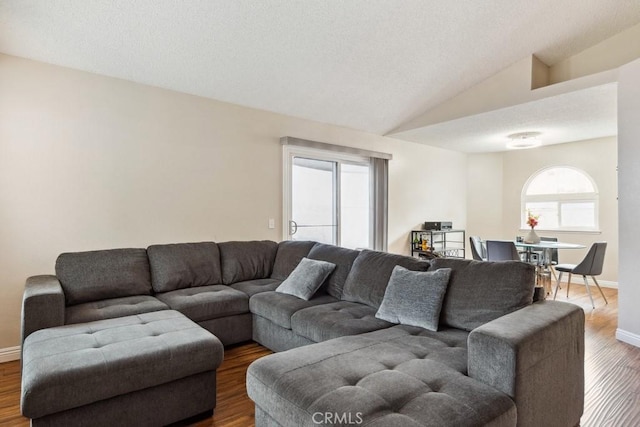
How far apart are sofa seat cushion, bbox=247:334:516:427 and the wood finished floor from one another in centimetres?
66

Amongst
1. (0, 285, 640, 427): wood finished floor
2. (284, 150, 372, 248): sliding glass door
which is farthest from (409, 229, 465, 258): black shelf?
(0, 285, 640, 427): wood finished floor

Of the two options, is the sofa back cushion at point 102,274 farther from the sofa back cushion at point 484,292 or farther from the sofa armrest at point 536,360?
the sofa armrest at point 536,360

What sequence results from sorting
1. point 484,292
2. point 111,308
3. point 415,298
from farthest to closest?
point 111,308
point 415,298
point 484,292

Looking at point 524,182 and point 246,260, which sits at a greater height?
point 524,182

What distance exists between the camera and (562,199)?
6.27 metres

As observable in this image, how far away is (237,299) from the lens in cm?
300

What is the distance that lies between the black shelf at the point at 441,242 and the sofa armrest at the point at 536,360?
12.6 ft

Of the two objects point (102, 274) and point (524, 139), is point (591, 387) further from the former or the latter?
point (524, 139)

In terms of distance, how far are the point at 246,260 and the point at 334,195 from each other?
6.16 ft

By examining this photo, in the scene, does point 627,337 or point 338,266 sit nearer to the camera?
point 338,266

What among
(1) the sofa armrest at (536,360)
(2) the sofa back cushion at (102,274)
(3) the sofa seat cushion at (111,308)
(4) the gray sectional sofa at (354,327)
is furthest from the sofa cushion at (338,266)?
(2) the sofa back cushion at (102,274)

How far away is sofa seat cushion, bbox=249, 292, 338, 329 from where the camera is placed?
103 inches

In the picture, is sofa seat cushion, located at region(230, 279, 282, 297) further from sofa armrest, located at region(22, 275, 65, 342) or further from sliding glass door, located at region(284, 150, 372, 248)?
sofa armrest, located at region(22, 275, 65, 342)

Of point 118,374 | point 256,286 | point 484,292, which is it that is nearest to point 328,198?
point 256,286
